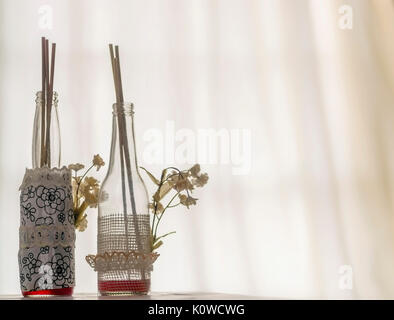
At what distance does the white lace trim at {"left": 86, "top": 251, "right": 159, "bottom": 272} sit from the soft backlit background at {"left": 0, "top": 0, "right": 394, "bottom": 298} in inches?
32.9

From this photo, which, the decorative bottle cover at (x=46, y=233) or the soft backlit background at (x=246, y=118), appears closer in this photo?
the decorative bottle cover at (x=46, y=233)

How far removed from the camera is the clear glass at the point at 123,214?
111 centimetres

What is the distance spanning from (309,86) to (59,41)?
0.73 m

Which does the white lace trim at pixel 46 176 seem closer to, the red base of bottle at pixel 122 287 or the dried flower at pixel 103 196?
the dried flower at pixel 103 196

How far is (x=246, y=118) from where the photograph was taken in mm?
2086

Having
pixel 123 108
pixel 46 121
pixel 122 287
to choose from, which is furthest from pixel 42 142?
pixel 122 287

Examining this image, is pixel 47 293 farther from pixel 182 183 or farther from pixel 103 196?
pixel 182 183

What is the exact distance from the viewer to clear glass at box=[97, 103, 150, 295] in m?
1.11

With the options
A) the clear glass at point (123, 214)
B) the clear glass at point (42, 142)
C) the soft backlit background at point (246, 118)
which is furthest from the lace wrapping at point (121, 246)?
the soft backlit background at point (246, 118)

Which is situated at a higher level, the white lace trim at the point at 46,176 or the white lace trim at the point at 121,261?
the white lace trim at the point at 46,176

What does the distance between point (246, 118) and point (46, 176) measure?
1.04m

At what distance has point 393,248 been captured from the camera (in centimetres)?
214

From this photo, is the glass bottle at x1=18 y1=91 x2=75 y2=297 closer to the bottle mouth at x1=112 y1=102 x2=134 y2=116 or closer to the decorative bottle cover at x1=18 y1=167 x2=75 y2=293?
the decorative bottle cover at x1=18 y1=167 x2=75 y2=293

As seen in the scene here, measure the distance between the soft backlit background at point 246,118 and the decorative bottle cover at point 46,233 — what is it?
0.83 meters
